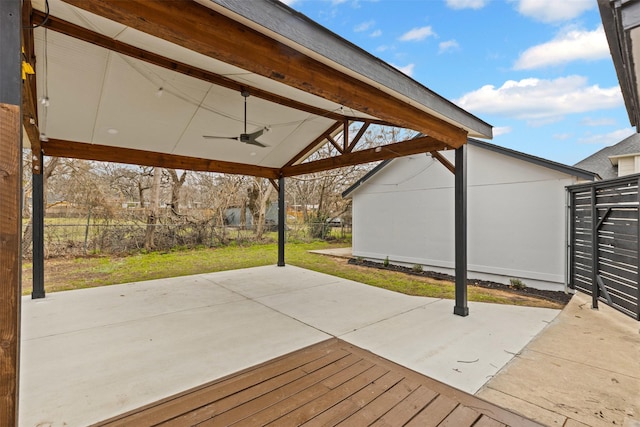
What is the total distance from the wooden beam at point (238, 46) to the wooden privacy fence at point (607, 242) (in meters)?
3.00

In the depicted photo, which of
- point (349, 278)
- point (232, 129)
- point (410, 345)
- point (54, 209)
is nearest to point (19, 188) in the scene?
point (410, 345)

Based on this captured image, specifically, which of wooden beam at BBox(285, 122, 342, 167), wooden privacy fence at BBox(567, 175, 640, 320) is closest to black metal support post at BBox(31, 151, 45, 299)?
wooden beam at BBox(285, 122, 342, 167)

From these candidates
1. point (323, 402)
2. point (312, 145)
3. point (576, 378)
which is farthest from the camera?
point (312, 145)

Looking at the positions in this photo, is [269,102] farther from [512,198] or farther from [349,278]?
[512,198]

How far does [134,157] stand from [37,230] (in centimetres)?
184

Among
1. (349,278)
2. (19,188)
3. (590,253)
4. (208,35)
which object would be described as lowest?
(349,278)

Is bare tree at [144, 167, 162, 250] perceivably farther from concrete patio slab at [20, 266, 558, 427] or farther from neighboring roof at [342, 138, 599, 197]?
neighboring roof at [342, 138, 599, 197]

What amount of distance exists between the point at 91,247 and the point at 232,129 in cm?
719

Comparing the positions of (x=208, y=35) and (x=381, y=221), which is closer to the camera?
(x=208, y=35)

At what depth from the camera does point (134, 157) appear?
18.0ft

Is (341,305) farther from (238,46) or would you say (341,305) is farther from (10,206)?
(10,206)

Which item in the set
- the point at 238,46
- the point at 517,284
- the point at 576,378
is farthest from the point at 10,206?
the point at 517,284

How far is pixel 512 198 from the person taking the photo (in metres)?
6.18

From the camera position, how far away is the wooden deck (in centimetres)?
191
